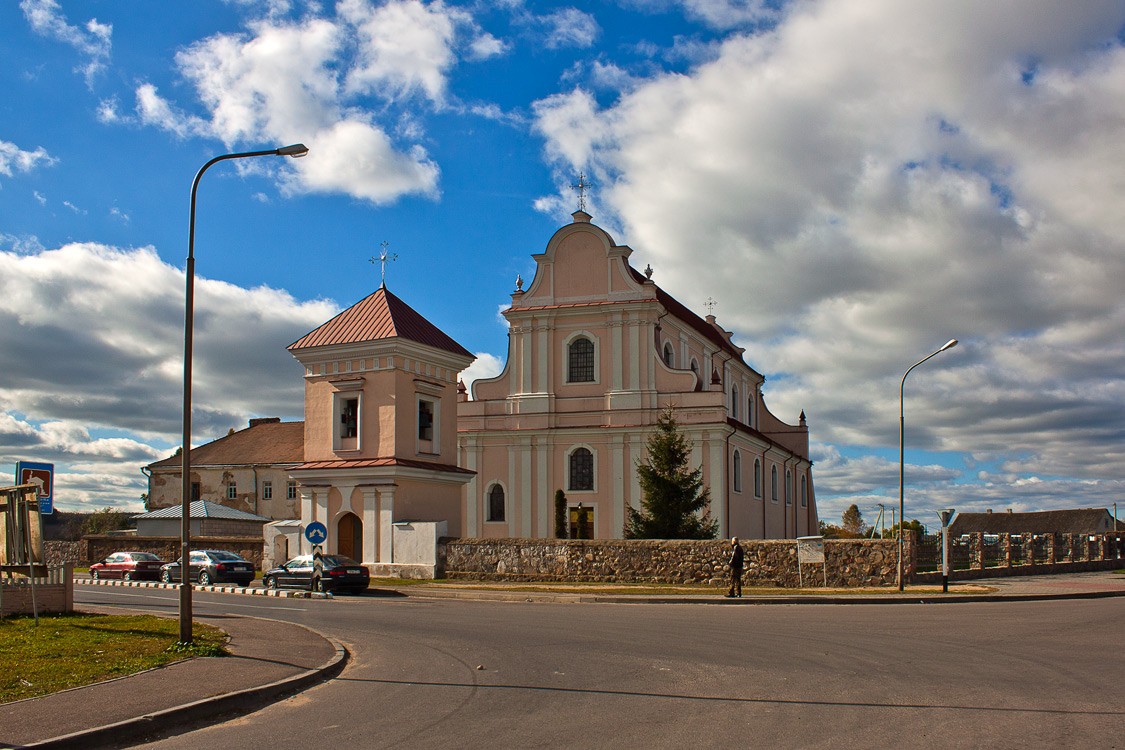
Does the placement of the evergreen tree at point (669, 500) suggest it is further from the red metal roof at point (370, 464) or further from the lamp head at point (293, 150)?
the lamp head at point (293, 150)

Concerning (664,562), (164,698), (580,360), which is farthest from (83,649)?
(580,360)

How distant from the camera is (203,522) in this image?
52.3m

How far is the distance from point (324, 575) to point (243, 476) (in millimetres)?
38950

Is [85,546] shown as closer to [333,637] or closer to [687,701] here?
[333,637]

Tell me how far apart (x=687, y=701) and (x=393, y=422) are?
27.1m

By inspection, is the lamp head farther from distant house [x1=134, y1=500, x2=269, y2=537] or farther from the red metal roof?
distant house [x1=134, y1=500, x2=269, y2=537]

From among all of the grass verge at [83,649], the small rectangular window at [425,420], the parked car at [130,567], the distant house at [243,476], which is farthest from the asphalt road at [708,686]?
the distant house at [243,476]

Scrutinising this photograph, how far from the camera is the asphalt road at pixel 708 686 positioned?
8492 millimetres

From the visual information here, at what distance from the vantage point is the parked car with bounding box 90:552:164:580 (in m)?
35.2

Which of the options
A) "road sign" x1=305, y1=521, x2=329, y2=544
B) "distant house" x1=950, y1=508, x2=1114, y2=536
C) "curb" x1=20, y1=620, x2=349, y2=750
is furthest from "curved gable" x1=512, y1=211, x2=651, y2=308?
"distant house" x1=950, y1=508, x2=1114, y2=536

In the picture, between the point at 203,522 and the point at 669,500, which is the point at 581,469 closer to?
the point at 669,500

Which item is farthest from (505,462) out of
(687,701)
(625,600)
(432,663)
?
(687,701)

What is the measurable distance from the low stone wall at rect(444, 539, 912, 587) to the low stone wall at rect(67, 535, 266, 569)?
32.5 ft

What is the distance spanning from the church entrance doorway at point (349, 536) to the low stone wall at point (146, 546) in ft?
10.4
